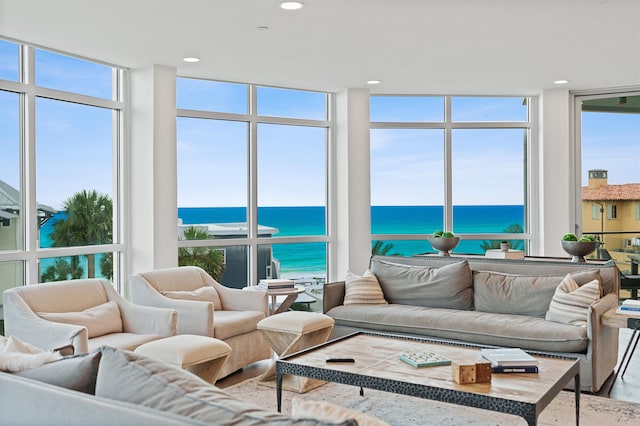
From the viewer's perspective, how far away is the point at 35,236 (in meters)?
5.19

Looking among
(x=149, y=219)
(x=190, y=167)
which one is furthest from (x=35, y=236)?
(x=190, y=167)

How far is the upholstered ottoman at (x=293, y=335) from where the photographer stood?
4262 mm

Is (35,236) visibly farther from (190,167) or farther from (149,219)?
(190,167)

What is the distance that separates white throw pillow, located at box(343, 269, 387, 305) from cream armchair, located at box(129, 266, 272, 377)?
80cm

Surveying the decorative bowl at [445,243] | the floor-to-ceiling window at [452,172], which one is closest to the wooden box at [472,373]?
the decorative bowl at [445,243]

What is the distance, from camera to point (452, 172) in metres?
7.60

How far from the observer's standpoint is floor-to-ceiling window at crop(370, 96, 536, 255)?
7551 mm

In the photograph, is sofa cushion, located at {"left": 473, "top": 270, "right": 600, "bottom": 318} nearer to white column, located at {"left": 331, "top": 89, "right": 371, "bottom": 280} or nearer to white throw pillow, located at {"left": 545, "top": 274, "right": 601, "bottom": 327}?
white throw pillow, located at {"left": 545, "top": 274, "right": 601, "bottom": 327}

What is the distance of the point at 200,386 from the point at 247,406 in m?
0.17

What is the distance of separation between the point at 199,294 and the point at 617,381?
10.6 ft

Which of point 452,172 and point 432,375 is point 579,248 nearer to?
point 432,375

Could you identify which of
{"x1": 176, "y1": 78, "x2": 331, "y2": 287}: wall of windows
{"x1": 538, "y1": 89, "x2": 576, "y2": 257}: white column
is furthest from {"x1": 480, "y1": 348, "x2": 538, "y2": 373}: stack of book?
{"x1": 538, "y1": 89, "x2": 576, "y2": 257}: white column

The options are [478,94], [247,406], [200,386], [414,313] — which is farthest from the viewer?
[478,94]

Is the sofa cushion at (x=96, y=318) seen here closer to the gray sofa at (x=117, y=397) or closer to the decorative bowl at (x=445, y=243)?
the gray sofa at (x=117, y=397)
